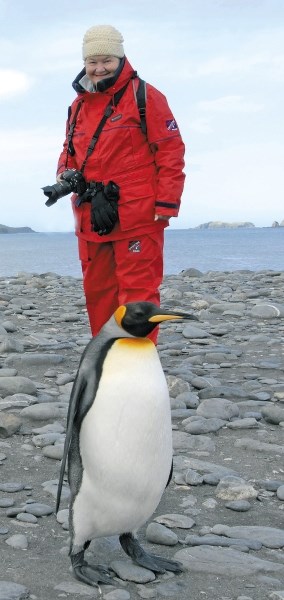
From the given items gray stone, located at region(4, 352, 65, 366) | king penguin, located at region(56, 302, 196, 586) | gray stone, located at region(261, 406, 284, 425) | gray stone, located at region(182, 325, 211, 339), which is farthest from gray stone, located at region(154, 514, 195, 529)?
gray stone, located at region(182, 325, 211, 339)

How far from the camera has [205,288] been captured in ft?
43.5

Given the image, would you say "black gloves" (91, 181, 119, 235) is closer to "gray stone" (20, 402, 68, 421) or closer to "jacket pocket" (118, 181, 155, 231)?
"jacket pocket" (118, 181, 155, 231)

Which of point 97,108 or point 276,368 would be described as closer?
point 97,108

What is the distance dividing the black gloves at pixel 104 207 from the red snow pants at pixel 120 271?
0.12 metres

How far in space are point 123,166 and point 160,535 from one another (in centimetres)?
190

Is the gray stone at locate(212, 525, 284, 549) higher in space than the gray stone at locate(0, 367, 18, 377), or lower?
lower

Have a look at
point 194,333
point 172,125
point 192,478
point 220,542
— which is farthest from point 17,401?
point 194,333

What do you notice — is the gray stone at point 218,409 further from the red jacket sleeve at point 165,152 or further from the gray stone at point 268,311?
the gray stone at point 268,311

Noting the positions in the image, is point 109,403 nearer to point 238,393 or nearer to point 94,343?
point 94,343

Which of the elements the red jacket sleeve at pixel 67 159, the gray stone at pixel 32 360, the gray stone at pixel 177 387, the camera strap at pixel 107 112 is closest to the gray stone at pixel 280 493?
the gray stone at pixel 177 387

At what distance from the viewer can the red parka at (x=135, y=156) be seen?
13.4ft

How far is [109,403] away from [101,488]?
30cm

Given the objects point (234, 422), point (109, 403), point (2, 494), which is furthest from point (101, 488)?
point (234, 422)

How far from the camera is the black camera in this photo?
13.8 ft
